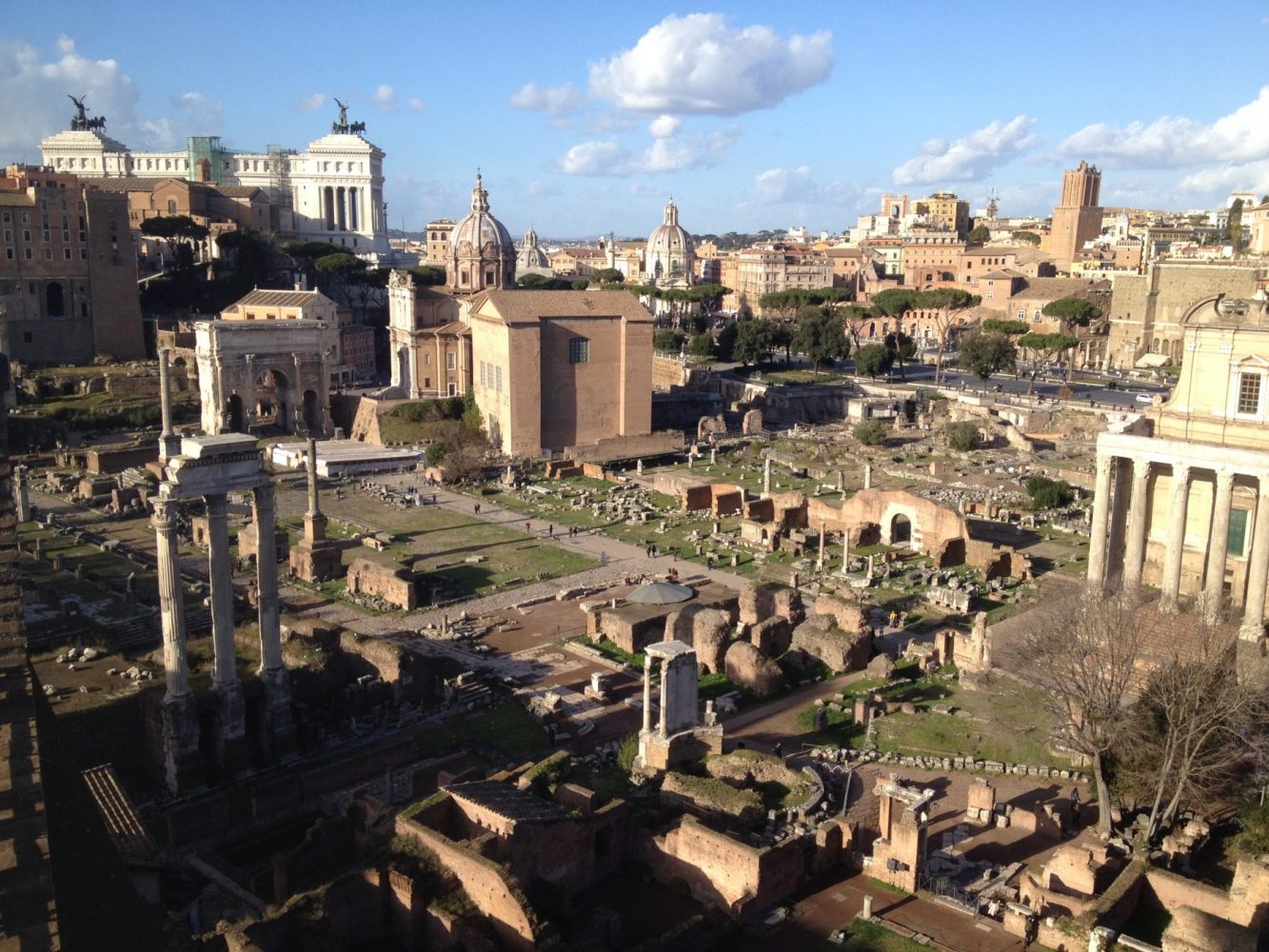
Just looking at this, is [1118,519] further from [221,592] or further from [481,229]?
[481,229]

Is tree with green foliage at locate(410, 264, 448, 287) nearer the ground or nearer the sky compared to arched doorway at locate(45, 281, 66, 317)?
nearer the sky

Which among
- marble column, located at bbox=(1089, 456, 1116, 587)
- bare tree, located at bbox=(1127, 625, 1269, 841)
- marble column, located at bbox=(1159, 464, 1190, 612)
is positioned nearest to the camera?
bare tree, located at bbox=(1127, 625, 1269, 841)

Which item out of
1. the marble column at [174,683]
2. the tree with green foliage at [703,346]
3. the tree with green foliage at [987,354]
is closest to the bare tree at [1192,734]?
the marble column at [174,683]

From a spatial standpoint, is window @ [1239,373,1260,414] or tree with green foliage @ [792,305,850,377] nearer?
window @ [1239,373,1260,414]

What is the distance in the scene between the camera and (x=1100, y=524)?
82.5 feet

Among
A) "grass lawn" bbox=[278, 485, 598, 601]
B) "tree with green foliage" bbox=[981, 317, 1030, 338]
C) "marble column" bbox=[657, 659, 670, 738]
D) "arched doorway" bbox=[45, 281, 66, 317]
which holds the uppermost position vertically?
"arched doorway" bbox=[45, 281, 66, 317]

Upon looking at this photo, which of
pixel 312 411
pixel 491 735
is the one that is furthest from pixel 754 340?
pixel 491 735

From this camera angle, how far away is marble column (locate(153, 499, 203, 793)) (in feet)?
58.6

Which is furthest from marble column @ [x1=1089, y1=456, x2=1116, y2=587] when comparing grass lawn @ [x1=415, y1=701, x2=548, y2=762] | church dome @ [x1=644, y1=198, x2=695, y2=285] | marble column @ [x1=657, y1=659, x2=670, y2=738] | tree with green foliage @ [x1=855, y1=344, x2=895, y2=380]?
church dome @ [x1=644, y1=198, x2=695, y2=285]

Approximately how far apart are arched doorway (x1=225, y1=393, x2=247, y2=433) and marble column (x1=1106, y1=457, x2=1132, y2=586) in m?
39.3

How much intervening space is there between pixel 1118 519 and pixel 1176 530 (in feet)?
6.81

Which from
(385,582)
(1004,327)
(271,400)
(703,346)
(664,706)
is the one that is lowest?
(385,582)

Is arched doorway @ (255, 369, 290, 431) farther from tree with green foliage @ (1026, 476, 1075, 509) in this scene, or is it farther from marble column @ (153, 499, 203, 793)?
marble column @ (153, 499, 203, 793)

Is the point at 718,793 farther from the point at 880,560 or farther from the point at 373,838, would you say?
the point at 880,560
